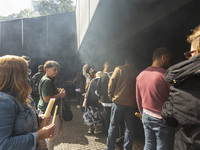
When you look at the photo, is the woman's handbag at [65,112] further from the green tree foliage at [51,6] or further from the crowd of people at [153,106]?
the green tree foliage at [51,6]

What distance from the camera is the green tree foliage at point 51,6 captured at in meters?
30.2

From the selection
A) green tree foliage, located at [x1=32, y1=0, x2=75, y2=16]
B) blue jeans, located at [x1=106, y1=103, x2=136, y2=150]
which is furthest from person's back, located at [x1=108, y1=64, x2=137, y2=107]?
green tree foliage, located at [x1=32, y1=0, x2=75, y2=16]

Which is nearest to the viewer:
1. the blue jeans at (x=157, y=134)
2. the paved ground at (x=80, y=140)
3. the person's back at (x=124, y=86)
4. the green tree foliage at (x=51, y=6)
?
the blue jeans at (x=157, y=134)

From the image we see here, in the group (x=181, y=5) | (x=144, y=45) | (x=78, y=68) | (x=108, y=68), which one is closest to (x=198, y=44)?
(x=181, y=5)

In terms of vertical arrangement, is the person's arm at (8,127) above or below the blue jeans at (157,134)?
above

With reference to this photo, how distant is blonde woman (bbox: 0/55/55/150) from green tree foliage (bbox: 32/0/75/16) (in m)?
32.6

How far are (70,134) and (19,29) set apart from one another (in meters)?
9.35

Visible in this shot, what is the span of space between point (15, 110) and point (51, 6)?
34.8 m

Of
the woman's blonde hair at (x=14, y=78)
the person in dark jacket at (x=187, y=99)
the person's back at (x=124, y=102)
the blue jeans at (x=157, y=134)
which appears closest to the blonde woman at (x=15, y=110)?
the woman's blonde hair at (x=14, y=78)

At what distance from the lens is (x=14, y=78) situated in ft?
3.24

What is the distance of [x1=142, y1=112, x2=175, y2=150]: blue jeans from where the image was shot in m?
1.61

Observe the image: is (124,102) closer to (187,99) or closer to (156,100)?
(156,100)

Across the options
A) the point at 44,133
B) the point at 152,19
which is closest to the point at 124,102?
the point at 44,133

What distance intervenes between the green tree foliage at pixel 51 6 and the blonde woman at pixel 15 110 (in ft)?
107
